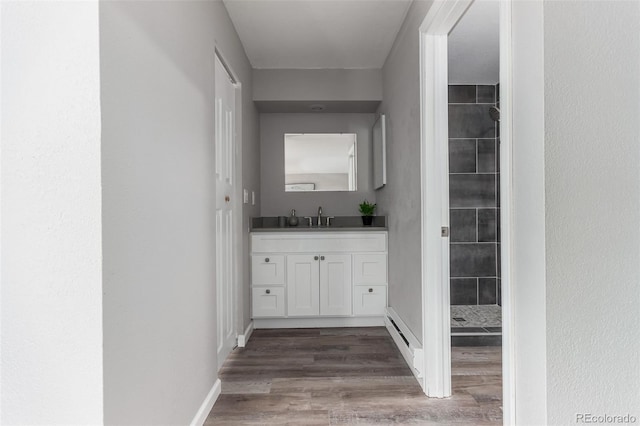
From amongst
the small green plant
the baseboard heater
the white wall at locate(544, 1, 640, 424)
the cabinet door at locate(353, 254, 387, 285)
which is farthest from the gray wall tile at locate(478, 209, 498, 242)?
the white wall at locate(544, 1, 640, 424)

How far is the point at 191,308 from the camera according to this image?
1.75m

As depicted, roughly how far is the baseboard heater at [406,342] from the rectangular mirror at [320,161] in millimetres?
1428

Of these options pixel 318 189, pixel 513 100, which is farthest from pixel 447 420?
pixel 318 189

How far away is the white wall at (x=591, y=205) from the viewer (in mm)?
1070

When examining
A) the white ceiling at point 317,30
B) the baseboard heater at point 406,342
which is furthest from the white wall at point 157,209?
the baseboard heater at point 406,342

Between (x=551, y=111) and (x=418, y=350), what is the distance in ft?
5.08

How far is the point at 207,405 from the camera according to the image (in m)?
1.93

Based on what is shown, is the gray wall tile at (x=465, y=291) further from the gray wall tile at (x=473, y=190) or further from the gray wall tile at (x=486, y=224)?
Result: the gray wall tile at (x=473, y=190)

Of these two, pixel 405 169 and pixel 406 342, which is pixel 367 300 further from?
pixel 405 169

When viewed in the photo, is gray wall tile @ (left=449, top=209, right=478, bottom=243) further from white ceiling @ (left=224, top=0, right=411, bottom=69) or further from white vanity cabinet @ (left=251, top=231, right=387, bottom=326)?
white ceiling @ (left=224, top=0, right=411, bottom=69)

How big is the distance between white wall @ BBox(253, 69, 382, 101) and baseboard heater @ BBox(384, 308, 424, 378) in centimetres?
190

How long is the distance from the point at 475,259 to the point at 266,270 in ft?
6.71

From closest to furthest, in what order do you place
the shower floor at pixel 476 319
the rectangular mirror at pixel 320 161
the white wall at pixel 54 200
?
1. the white wall at pixel 54 200
2. the shower floor at pixel 476 319
3. the rectangular mirror at pixel 320 161

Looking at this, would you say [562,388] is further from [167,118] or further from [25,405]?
[167,118]
